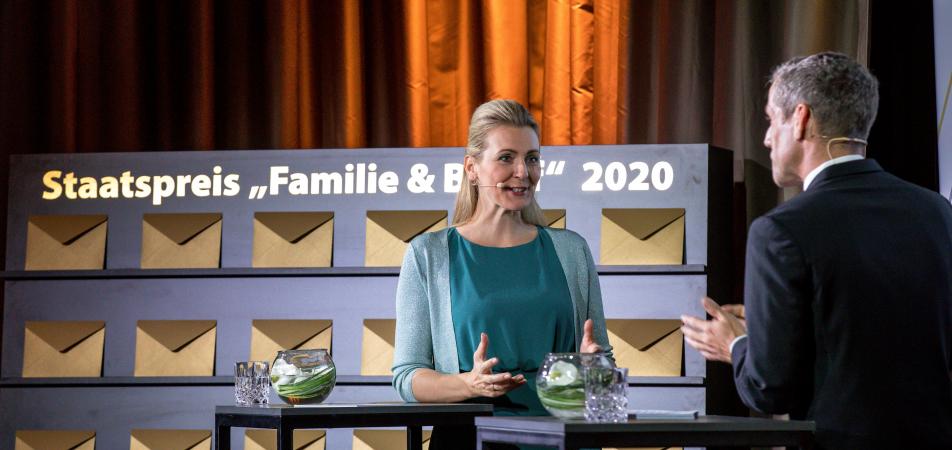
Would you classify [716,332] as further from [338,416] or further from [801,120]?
[338,416]

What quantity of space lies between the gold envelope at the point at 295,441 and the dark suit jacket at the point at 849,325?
276cm

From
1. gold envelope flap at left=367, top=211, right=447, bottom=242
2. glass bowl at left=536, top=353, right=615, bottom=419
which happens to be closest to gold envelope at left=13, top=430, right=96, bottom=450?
gold envelope flap at left=367, top=211, right=447, bottom=242

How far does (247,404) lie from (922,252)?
1406 mm

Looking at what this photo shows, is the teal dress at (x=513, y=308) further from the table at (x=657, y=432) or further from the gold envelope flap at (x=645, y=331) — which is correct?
the gold envelope flap at (x=645, y=331)

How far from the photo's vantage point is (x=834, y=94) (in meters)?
1.97

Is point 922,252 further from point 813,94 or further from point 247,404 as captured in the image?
point 247,404

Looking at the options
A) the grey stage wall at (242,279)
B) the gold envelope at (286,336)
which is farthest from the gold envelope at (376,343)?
the gold envelope at (286,336)

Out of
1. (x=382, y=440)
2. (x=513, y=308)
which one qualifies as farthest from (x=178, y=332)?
(x=513, y=308)

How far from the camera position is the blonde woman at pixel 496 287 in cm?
246

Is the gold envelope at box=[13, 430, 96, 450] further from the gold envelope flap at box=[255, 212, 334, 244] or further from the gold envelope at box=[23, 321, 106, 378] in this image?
the gold envelope flap at box=[255, 212, 334, 244]

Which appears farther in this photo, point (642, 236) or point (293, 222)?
point (293, 222)

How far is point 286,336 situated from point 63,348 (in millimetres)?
882

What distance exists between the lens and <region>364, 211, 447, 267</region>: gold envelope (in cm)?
434

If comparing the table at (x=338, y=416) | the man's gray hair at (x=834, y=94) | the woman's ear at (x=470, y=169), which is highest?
A: the man's gray hair at (x=834, y=94)
